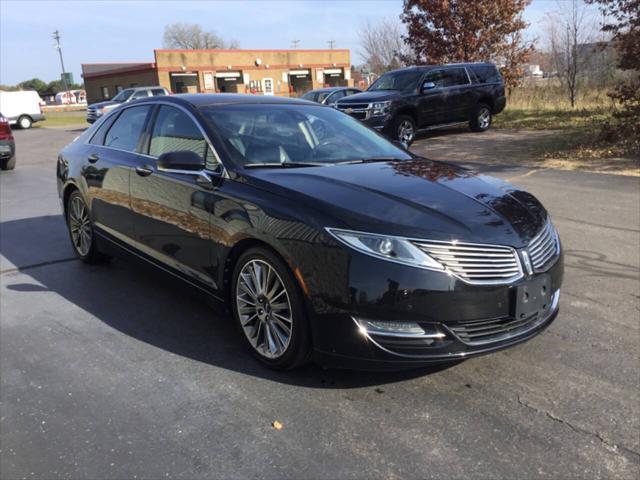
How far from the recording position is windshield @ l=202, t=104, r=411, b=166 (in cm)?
397

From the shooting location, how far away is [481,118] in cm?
1716

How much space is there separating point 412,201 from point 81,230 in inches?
152

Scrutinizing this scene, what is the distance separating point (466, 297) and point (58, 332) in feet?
9.91


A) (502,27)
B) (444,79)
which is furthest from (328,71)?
(444,79)

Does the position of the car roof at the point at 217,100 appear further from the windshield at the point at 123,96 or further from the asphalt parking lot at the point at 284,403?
the windshield at the point at 123,96

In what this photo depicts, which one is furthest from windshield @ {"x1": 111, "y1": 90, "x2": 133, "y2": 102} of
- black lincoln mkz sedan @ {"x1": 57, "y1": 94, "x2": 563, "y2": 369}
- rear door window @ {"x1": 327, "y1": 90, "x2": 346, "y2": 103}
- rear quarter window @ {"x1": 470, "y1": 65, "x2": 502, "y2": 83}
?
black lincoln mkz sedan @ {"x1": 57, "y1": 94, "x2": 563, "y2": 369}

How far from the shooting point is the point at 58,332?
4.27 m

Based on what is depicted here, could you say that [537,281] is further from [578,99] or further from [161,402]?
[578,99]

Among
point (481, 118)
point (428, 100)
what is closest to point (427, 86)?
point (428, 100)

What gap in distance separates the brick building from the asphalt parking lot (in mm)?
46462

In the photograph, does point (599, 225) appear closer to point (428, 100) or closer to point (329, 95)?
point (428, 100)

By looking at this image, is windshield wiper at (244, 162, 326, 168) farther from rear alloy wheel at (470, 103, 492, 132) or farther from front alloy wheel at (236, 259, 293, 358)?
rear alloy wheel at (470, 103, 492, 132)

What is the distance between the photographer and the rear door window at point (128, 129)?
4832mm

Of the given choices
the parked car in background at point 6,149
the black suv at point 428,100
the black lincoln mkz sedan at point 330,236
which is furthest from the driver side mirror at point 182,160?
the parked car in background at point 6,149
